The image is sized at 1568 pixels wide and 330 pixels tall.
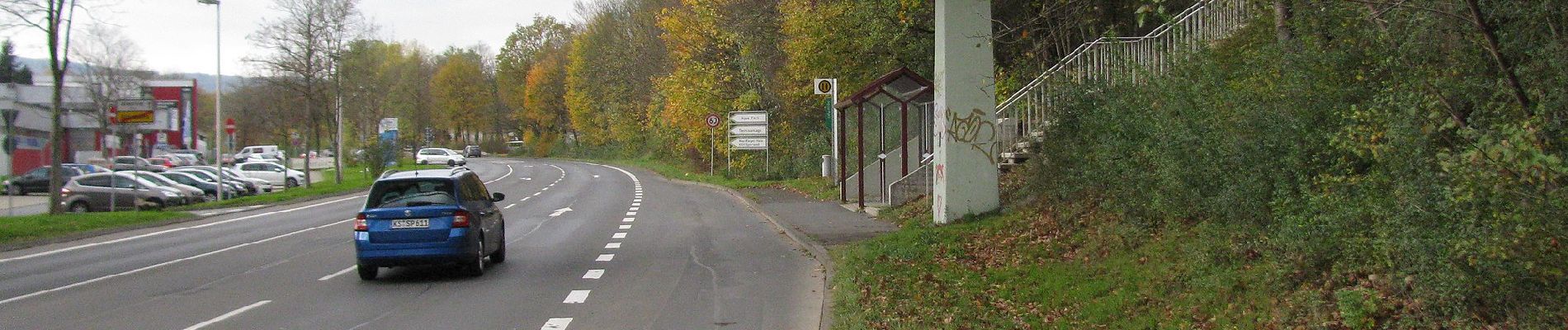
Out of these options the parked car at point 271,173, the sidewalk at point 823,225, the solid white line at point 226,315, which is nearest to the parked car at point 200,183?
the parked car at point 271,173

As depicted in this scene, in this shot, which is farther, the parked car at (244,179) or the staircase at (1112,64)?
the parked car at (244,179)

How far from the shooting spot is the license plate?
12.6m

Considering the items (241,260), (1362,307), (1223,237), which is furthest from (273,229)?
(1362,307)

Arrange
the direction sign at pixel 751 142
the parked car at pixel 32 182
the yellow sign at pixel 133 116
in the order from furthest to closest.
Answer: the parked car at pixel 32 182 → the direction sign at pixel 751 142 → the yellow sign at pixel 133 116

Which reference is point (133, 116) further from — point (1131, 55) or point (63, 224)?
point (1131, 55)

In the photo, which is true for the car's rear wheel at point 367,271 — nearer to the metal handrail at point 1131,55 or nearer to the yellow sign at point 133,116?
the metal handrail at point 1131,55

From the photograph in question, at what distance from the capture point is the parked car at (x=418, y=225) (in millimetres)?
12602

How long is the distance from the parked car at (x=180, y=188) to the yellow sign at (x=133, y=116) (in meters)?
5.43

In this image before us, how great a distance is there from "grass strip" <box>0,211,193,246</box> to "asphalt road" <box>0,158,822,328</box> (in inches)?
36.7

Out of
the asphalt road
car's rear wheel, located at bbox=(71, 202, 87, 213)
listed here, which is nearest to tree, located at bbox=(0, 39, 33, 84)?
car's rear wheel, located at bbox=(71, 202, 87, 213)

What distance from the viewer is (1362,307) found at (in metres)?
6.03

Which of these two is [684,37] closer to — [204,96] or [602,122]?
[602,122]

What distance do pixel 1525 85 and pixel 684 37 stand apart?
38.3 meters

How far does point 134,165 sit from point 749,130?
2840cm
